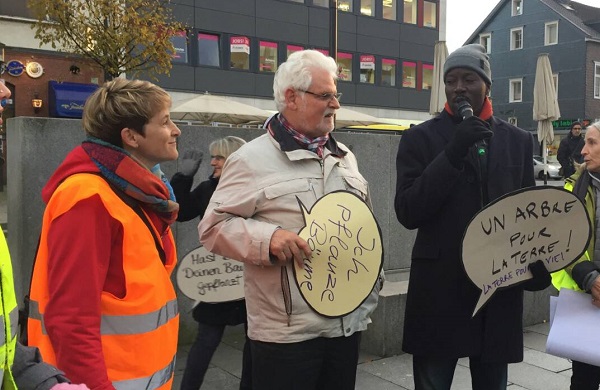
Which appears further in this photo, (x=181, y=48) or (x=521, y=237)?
(x=181, y=48)

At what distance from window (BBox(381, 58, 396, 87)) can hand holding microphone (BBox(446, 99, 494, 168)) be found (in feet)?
102

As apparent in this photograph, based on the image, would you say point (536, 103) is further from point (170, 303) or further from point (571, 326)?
point (170, 303)

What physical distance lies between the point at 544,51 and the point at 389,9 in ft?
54.2

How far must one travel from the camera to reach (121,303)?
6.04 ft

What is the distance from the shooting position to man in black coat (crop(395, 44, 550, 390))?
2455 millimetres

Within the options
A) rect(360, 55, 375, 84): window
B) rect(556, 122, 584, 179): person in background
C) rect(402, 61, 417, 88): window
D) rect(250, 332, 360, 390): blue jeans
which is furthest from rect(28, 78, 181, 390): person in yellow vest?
rect(402, 61, 417, 88): window

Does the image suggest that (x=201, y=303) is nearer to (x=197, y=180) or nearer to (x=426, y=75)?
(x=197, y=180)

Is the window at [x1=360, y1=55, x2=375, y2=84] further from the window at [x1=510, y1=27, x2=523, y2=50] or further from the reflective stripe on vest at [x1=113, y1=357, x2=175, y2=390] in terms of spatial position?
the reflective stripe on vest at [x1=113, y1=357, x2=175, y2=390]

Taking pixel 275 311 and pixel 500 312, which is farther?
pixel 500 312

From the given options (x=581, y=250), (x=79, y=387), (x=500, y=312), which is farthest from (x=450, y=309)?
(x=79, y=387)

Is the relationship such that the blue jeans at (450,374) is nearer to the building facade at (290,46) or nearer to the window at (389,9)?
the building facade at (290,46)

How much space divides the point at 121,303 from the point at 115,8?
39.1ft

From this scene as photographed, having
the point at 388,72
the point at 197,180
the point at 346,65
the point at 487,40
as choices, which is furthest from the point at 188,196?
the point at 487,40

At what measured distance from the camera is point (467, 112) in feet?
7.58
